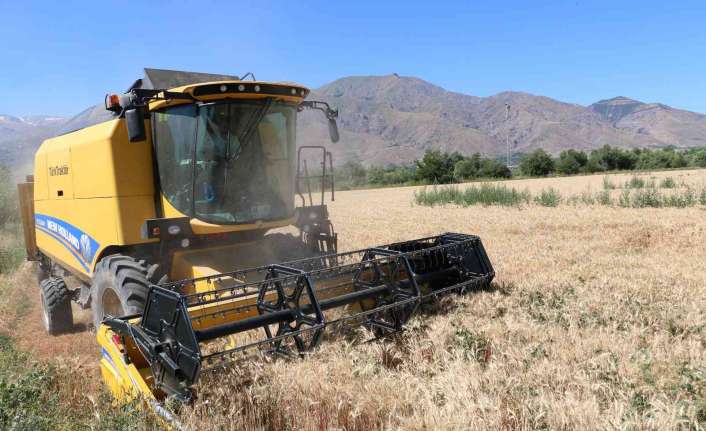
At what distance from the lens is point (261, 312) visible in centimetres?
411

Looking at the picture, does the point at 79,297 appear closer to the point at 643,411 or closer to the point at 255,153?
the point at 255,153

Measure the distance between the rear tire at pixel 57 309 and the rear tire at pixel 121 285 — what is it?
5.00 feet

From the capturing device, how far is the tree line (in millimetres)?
42147

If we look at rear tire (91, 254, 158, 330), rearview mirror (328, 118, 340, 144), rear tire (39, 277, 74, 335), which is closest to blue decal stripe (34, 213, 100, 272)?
rear tire (39, 277, 74, 335)

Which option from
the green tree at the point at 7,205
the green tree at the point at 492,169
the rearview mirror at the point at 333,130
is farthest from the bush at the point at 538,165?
the rearview mirror at the point at 333,130

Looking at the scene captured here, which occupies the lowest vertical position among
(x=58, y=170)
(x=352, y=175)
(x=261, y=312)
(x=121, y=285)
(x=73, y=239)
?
(x=261, y=312)

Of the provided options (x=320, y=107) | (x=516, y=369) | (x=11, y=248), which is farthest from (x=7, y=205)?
(x=516, y=369)

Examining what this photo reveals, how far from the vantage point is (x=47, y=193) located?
7273mm

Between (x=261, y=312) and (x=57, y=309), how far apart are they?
3645 mm

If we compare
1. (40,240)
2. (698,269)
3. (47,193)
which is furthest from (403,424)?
(40,240)

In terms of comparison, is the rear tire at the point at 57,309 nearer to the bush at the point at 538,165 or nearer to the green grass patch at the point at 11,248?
the green grass patch at the point at 11,248

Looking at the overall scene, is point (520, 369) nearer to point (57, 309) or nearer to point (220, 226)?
point (220, 226)

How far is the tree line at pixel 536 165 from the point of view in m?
42.1

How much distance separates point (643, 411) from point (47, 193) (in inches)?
298
